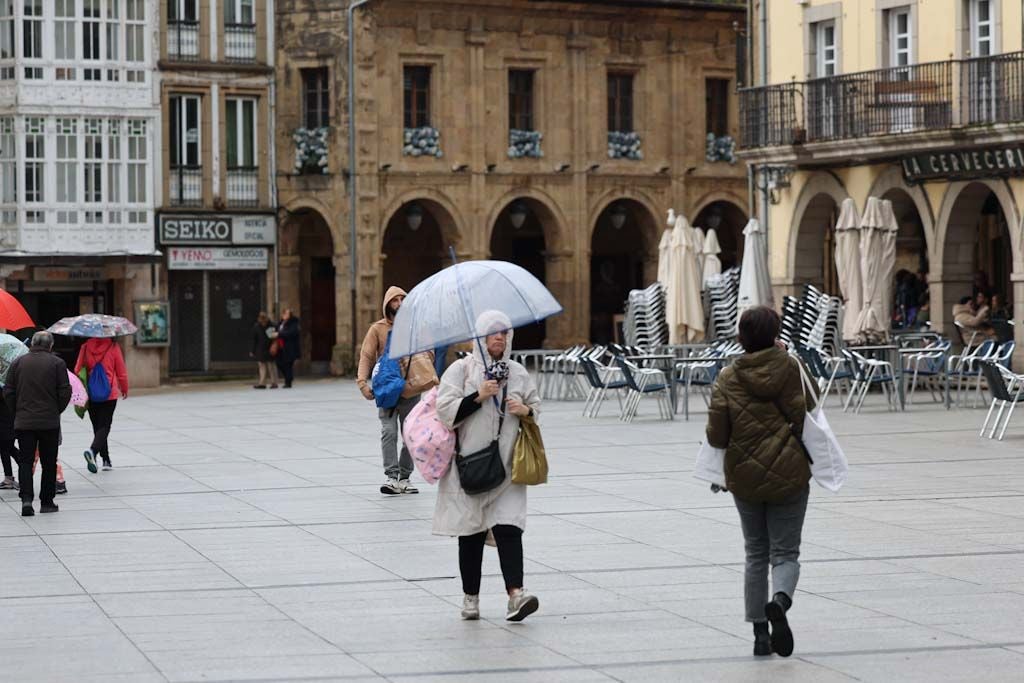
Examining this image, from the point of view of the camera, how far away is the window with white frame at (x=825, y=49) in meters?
37.4

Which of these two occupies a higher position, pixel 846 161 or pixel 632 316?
pixel 846 161

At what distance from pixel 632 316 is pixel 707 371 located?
8.44 metres

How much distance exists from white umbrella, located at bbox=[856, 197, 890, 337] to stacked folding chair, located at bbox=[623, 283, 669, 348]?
5.24 metres

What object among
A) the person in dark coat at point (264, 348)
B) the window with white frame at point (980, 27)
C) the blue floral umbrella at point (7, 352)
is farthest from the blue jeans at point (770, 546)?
the person in dark coat at point (264, 348)

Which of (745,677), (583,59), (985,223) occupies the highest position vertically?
(583,59)

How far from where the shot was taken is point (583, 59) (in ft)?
164

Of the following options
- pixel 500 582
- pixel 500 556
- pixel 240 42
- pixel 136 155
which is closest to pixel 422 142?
pixel 240 42

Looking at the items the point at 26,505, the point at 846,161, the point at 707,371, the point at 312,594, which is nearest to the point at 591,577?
the point at 312,594

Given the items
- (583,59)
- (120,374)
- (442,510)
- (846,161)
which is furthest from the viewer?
(583,59)

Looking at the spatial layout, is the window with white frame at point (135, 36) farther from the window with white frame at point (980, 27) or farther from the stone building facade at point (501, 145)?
the window with white frame at point (980, 27)

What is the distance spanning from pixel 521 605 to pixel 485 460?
2.65 feet

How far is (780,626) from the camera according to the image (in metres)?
9.88

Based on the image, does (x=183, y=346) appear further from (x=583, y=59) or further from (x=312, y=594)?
(x=312, y=594)

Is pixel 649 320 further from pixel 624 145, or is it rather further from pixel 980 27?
pixel 624 145
